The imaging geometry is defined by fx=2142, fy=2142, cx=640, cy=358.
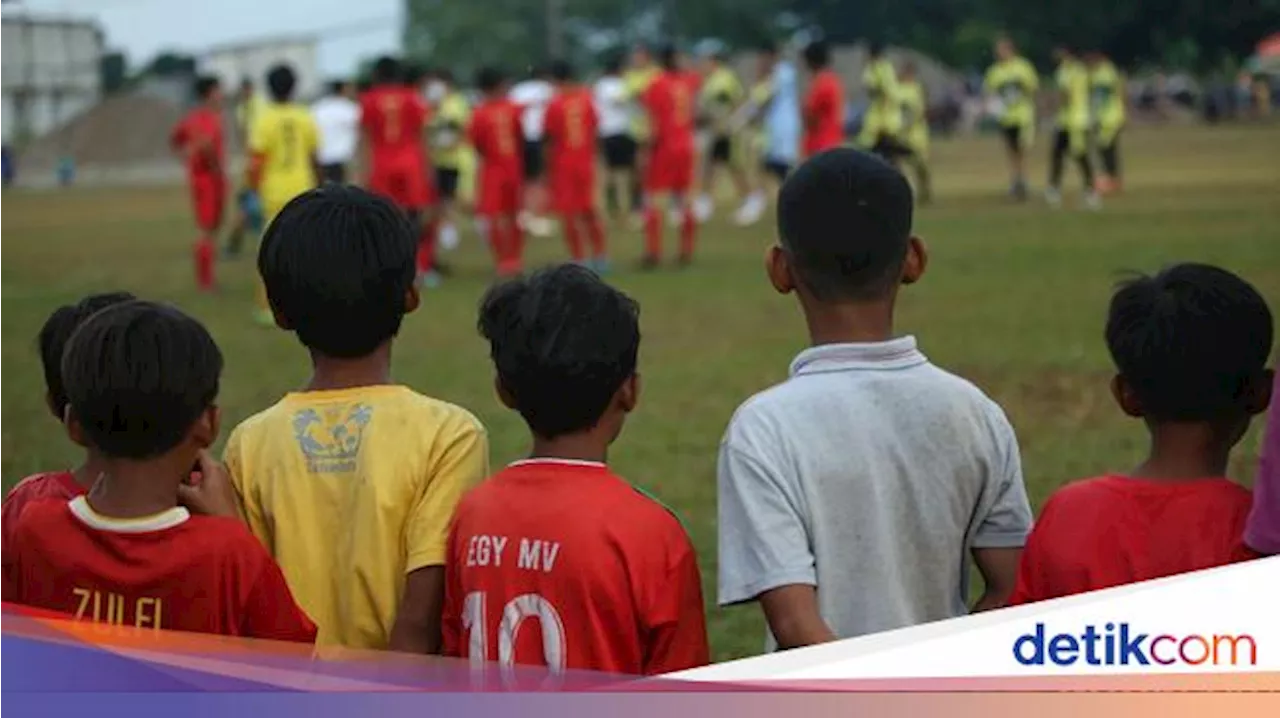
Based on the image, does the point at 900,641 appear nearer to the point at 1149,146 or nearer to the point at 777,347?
the point at 777,347

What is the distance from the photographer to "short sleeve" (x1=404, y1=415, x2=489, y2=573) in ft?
11.2

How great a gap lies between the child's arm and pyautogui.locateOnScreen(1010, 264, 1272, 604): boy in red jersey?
909mm

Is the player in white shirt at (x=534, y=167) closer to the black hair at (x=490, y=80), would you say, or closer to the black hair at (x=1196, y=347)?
the black hair at (x=490, y=80)

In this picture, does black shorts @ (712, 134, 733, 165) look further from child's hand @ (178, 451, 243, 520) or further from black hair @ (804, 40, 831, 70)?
child's hand @ (178, 451, 243, 520)

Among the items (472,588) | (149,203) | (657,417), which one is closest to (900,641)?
(472,588)

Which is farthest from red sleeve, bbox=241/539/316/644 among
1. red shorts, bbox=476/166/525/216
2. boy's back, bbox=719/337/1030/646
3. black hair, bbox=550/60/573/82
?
black hair, bbox=550/60/573/82

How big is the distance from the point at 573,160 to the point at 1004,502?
14.9 metres

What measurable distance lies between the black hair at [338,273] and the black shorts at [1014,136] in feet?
75.1

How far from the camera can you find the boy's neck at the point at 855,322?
3.41 m

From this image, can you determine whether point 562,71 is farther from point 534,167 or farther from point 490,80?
point 534,167

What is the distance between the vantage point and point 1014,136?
85.1 ft

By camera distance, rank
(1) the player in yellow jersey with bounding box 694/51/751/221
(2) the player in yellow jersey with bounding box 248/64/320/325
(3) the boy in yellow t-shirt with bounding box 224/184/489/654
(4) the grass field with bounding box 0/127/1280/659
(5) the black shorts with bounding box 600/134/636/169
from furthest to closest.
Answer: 1. (1) the player in yellow jersey with bounding box 694/51/751/221
2. (5) the black shorts with bounding box 600/134/636/169
3. (2) the player in yellow jersey with bounding box 248/64/320/325
4. (4) the grass field with bounding box 0/127/1280/659
5. (3) the boy in yellow t-shirt with bounding box 224/184/489/654

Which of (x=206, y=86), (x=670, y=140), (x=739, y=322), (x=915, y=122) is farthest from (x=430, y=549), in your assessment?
(x=915, y=122)

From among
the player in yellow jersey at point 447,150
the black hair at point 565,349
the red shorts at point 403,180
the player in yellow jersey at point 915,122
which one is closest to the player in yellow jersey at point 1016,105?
the player in yellow jersey at point 915,122
